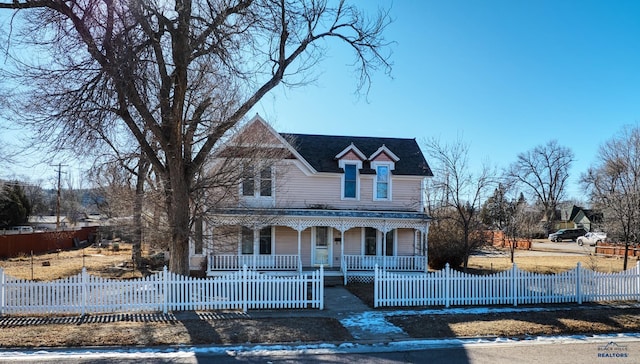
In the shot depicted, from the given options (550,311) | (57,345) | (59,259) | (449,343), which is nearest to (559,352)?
A: (449,343)

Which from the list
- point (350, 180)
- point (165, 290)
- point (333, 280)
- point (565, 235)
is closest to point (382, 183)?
point (350, 180)

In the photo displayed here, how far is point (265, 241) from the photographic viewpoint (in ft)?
65.4

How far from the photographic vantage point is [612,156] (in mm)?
31453

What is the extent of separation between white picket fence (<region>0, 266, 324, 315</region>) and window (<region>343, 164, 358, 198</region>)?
899 cm

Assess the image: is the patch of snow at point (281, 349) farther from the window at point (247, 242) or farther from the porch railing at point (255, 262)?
the window at point (247, 242)

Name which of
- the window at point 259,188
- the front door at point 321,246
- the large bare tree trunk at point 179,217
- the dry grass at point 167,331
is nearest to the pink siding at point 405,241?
the front door at point 321,246

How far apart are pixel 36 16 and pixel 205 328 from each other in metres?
9.00

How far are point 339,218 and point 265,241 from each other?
396 centimetres

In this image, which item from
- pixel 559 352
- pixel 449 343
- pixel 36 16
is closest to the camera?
pixel 559 352

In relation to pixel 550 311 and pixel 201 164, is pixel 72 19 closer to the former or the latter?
pixel 201 164

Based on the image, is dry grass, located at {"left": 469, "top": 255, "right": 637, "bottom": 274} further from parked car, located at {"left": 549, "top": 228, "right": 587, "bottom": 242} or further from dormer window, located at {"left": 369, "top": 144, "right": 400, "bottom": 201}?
parked car, located at {"left": 549, "top": 228, "right": 587, "bottom": 242}

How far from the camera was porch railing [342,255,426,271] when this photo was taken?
18938 millimetres

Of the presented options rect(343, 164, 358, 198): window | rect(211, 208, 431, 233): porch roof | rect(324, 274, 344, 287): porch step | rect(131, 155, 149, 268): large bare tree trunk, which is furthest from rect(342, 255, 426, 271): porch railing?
rect(131, 155, 149, 268): large bare tree trunk

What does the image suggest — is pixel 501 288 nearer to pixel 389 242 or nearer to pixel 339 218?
pixel 339 218
